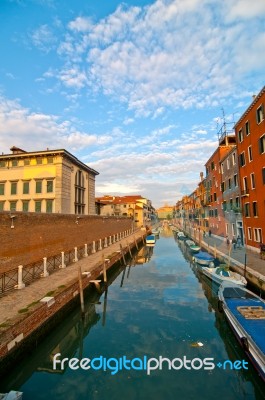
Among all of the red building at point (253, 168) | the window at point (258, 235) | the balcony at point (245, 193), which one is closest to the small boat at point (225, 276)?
the window at point (258, 235)

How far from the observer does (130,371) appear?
8789 millimetres

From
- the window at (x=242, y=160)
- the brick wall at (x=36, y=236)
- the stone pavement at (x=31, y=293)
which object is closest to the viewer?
the stone pavement at (x=31, y=293)

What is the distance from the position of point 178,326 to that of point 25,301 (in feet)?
24.9

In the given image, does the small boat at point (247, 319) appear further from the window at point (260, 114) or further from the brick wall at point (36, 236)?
the window at point (260, 114)

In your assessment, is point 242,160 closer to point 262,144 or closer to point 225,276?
point 262,144

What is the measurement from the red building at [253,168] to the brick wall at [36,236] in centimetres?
1819

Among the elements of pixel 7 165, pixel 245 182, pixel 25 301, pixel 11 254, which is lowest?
pixel 25 301

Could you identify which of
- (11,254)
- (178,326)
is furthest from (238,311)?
(11,254)

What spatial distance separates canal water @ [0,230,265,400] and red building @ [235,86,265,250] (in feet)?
35.8

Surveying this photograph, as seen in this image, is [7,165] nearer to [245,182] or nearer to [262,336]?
[245,182]

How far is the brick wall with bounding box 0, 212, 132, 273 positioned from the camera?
14633mm

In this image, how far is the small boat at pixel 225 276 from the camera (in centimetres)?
1585

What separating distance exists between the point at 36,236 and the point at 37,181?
15.0 m

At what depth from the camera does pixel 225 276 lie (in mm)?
17281
